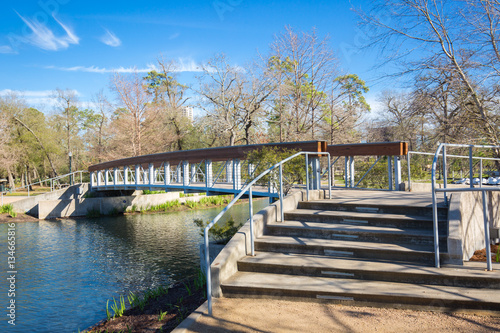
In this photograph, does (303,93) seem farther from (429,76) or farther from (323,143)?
(323,143)

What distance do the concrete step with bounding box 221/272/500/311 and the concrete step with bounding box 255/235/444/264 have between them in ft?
1.93

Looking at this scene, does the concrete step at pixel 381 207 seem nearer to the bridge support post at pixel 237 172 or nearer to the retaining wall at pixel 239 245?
the retaining wall at pixel 239 245

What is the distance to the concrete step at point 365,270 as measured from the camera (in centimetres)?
431

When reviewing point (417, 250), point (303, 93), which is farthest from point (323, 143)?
point (303, 93)

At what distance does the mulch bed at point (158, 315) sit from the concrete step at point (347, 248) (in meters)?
1.56

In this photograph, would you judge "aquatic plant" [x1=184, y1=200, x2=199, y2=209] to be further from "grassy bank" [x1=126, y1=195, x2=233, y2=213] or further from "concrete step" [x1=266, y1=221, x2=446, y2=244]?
"concrete step" [x1=266, y1=221, x2=446, y2=244]

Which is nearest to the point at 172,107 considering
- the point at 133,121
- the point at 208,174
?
the point at 133,121

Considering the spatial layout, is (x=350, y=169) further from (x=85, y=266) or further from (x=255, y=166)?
(x=85, y=266)

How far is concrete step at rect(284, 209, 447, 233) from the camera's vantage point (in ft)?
18.7

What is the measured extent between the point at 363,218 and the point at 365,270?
162 centimetres

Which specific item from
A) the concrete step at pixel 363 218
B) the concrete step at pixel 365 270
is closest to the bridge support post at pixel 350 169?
the concrete step at pixel 363 218

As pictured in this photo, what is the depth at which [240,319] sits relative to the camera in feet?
13.5

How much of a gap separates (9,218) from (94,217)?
15.8 feet

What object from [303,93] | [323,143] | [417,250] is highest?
[303,93]
